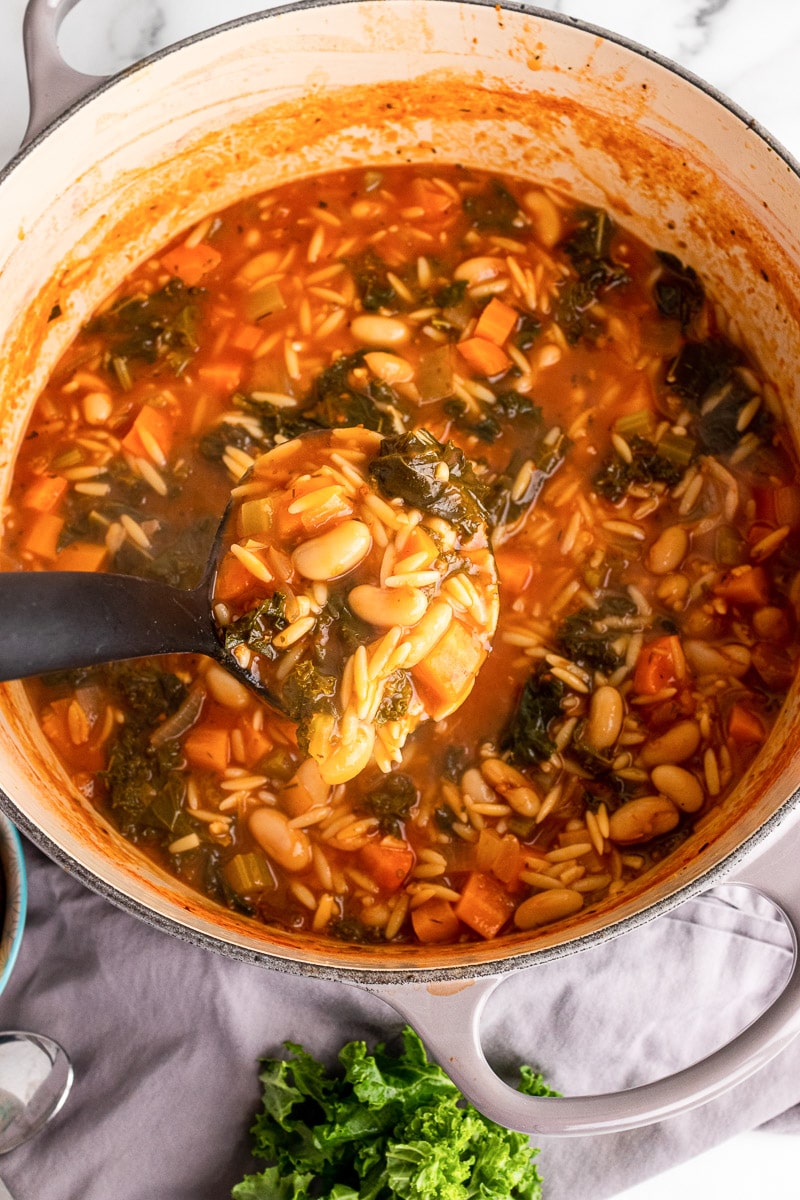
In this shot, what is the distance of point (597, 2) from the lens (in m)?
4.11

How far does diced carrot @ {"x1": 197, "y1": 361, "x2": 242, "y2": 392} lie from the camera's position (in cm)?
387

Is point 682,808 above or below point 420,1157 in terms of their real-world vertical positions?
above

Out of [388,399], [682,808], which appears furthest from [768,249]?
[682,808]

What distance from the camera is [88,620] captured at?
2.66 metres

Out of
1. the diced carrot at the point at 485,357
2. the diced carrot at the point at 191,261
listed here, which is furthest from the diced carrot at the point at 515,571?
the diced carrot at the point at 191,261

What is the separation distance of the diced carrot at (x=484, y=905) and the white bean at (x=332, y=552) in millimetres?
1154

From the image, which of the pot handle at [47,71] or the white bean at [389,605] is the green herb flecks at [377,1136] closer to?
the white bean at [389,605]

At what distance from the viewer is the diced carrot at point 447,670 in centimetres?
317

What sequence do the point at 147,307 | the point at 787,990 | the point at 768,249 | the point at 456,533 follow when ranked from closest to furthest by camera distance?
1. the point at 787,990
2. the point at 456,533
3. the point at 768,249
4. the point at 147,307

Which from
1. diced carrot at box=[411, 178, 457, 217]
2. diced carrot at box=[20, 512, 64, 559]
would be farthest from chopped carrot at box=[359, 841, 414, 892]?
diced carrot at box=[411, 178, 457, 217]

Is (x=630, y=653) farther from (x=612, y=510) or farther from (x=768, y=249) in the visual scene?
(x=768, y=249)

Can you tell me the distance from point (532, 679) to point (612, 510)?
645 millimetres

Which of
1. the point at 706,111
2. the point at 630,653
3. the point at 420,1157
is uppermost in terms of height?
the point at 706,111

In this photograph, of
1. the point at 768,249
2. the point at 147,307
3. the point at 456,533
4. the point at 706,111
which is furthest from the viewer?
the point at 147,307
